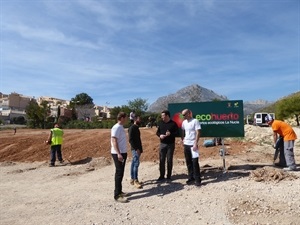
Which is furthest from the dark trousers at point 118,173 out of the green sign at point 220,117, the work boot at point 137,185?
the green sign at point 220,117

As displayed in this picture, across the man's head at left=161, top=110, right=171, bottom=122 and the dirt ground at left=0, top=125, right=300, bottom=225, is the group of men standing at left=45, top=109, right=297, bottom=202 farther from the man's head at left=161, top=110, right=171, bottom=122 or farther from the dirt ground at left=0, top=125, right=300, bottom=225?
the dirt ground at left=0, top=125, right=300, bottom=225

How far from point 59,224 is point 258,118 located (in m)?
47.7

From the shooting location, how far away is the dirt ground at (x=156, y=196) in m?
5.77

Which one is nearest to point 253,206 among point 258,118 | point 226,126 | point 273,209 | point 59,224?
point 273,209

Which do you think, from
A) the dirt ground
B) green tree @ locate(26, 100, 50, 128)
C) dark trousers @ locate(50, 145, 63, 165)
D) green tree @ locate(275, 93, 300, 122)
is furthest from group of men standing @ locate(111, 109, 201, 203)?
green tree @ locate(275, 93, 300, 122)

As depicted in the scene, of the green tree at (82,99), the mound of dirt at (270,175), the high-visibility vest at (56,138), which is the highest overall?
the green tree at (82,99)

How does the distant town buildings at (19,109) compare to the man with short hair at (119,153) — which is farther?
the distant town buildings at (19,109)

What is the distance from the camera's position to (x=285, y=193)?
21.3 ft

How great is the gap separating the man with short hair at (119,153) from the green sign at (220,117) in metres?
2.66

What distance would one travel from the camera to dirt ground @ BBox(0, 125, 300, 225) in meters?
5.77

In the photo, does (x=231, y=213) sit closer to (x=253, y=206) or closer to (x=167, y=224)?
(x=253, y=206)

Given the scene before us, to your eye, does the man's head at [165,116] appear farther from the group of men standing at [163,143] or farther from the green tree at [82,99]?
the green tree at [82,99]

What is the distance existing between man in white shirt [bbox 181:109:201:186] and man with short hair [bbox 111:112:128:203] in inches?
68.7

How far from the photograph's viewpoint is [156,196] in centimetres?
704
